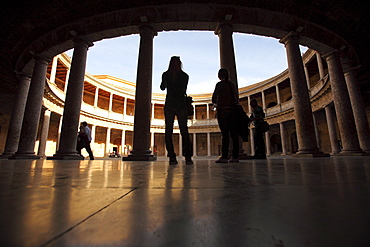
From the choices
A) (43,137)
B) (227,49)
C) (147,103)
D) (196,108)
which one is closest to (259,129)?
(227,49)

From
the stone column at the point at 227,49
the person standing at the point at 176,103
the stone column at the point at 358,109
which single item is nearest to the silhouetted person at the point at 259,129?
the stone column at the point at 227,49

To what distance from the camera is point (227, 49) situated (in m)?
7.12

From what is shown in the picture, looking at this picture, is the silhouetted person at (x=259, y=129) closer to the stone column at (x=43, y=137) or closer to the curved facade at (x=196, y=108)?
the curved facade at (x=196, y=108)

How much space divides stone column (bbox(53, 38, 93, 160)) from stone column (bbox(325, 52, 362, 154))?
39.0 ft

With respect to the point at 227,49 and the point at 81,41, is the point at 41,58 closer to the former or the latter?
the point at 81,41

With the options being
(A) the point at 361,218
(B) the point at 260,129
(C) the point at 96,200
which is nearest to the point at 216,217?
(A) the point at 361,218

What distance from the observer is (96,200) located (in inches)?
27.9

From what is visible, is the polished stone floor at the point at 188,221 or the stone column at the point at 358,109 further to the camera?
the stone column at the point at 358,109

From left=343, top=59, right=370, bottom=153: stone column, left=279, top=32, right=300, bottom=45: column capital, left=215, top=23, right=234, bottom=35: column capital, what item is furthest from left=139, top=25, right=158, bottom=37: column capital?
left=343, top=59, right=370, bottom=153: stone column

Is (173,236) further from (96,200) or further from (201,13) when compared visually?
(201,13)

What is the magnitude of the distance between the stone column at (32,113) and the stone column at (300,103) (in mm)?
11441

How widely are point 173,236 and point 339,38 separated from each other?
11.9 metres

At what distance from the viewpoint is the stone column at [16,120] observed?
929 cm

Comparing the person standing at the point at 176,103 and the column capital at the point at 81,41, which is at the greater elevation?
the column capital at the point at 81,41
